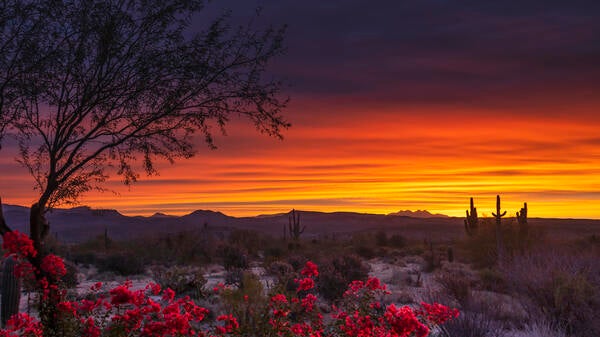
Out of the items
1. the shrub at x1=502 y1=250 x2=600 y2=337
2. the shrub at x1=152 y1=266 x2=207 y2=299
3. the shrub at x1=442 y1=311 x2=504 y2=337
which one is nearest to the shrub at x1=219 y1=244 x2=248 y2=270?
the shrub at x1=152 y1=266 x2=207 y2=299

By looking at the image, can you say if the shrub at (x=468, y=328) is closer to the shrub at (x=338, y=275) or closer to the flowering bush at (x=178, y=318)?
the flowering bush at (x=178, y=318)

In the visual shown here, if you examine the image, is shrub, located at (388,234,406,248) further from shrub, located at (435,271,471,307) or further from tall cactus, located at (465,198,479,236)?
shrub, located at (435,271,471,307)

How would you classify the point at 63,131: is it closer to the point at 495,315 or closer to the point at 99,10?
the point at 99,10

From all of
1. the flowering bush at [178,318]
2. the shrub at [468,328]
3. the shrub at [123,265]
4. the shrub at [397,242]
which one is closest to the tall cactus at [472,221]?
the shrub at [397,242]

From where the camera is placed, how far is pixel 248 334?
8.58 meters

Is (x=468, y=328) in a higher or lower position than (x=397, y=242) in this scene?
lower

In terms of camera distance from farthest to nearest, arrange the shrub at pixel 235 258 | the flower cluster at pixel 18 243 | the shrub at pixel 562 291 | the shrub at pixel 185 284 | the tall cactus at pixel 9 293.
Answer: the shrub at pixel 235 258, the shrub at pixel 185 284, the tall cactus at pixel 9 293, the shrub at pixel 562 291, the flower cluster at pixel 18 243

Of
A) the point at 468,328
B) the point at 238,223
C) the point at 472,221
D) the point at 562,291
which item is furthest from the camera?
the point at 238,223

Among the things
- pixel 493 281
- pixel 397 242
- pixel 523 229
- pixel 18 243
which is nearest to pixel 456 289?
pixel 493 281

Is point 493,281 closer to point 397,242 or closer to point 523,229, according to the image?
point 523,229

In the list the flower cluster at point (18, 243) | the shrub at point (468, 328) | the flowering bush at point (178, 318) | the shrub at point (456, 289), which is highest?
the flower cluster at point (18, 243)

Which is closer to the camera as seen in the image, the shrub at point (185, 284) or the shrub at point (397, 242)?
the shrub at point (185, 284)

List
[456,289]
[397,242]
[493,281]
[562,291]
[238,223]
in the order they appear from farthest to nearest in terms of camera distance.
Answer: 1. [238,223]
2. [397,242]
3. [493,281]
4. [456,289]
5. [562,291]

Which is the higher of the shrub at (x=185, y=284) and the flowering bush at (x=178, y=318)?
the flowering bush at (x=178, y=318)
